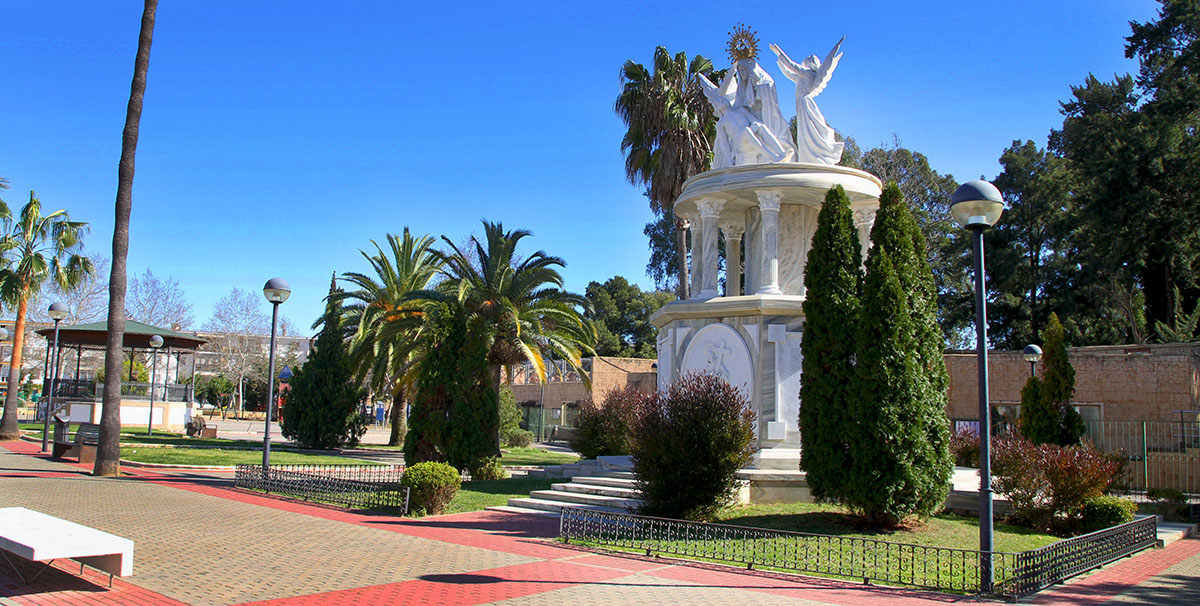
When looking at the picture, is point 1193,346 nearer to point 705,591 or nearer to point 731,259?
point 731,259

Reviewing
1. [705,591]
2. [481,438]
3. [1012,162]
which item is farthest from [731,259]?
[1012,162]

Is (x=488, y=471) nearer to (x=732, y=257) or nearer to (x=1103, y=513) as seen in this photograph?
(x=732, y=257)

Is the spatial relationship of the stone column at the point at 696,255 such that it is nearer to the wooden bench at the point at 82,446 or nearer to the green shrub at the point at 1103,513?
the green shrub at the point at 1103,513

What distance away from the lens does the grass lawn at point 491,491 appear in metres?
16.1

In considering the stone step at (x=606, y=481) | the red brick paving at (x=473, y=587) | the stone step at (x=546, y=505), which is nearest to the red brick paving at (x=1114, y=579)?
the red brick paving at (x=473, y=587)

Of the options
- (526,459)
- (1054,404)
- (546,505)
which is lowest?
(526,459)

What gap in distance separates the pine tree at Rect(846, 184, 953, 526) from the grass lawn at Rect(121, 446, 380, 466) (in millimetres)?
13945

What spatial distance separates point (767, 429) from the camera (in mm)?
16891

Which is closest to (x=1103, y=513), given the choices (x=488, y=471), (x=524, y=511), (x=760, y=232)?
(x=760, y=232)

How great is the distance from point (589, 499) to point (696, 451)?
318 centimetres

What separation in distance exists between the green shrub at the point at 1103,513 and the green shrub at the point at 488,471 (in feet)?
40.4

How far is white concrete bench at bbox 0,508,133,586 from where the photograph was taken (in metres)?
7.49

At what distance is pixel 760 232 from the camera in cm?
1991

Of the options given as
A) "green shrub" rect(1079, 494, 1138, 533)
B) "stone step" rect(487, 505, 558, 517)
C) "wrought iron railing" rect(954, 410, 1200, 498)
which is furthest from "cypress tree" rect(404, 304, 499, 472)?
"wrought iron railing" rect(954, 410, 1200, 498)
